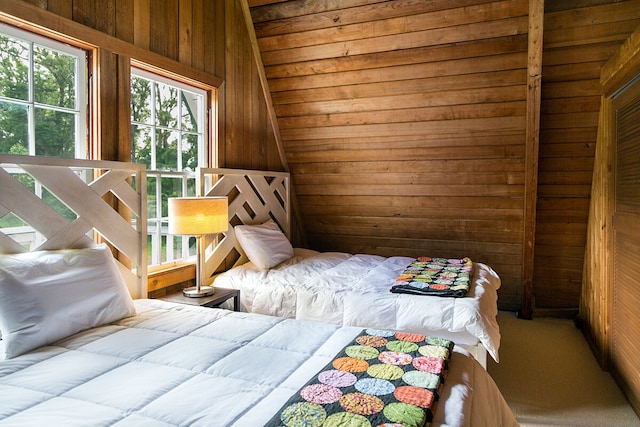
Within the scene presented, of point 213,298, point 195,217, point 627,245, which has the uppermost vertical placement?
point 195,217

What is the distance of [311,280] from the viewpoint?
2.93 meters

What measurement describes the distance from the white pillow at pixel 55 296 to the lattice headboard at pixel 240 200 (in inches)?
43.5

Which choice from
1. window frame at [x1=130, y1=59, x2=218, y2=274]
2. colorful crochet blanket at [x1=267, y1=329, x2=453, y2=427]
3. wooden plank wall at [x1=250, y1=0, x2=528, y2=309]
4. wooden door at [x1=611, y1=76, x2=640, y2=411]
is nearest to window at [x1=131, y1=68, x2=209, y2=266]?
window frame at [x1=130, y1=59, x2=218, y2=274]

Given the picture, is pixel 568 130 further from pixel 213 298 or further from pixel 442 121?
pixel 213 298

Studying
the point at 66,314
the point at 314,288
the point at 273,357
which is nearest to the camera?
the point at 273,357

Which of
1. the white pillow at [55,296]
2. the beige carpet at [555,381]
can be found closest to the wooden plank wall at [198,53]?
the white pillow at [55,296]

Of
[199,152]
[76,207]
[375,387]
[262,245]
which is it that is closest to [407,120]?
[262,245]

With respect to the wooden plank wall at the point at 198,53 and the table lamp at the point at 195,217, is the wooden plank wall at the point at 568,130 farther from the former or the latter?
the table lamp at the point at 195,217

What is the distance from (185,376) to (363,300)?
136cm

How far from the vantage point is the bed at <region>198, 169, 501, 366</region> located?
241 centimetres

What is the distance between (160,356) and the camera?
61.8 inches

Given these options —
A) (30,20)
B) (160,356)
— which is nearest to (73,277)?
(160,356)

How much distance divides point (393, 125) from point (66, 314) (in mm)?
2797

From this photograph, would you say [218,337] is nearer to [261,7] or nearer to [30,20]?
[30,20]
